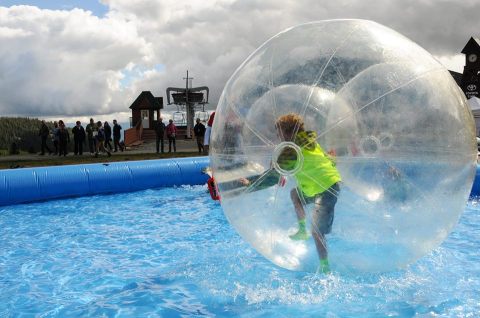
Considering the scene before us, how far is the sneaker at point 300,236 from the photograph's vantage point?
321 centimetres

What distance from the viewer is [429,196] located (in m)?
3.19

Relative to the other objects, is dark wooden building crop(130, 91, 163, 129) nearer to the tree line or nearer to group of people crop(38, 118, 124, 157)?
the tree line

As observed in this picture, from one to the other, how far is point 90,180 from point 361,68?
721 cm

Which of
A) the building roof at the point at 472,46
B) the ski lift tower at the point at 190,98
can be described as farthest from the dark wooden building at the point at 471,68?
the ski lift tower at the point at 190,98

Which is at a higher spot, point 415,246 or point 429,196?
point 429,196

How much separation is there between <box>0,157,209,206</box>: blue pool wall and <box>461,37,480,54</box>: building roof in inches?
1285

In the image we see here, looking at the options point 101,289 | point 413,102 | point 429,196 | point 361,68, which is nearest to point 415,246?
point 429,196

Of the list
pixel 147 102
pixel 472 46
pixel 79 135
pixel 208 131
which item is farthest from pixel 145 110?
pixel 472 46

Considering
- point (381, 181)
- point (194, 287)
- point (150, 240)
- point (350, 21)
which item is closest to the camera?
point (381, 181)

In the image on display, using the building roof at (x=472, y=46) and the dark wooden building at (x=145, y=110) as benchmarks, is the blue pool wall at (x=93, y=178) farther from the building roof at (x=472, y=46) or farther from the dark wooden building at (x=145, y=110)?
the building roof at (x=472, y=46)

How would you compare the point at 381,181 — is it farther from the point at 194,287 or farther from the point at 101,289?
the point at 101,289

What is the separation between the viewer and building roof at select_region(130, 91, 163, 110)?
106 feet

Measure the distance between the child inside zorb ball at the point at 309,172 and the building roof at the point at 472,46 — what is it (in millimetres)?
37845

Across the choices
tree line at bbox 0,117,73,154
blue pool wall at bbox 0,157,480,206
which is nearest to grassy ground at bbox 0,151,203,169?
blue pool wall at bbox 0,157,480,206
